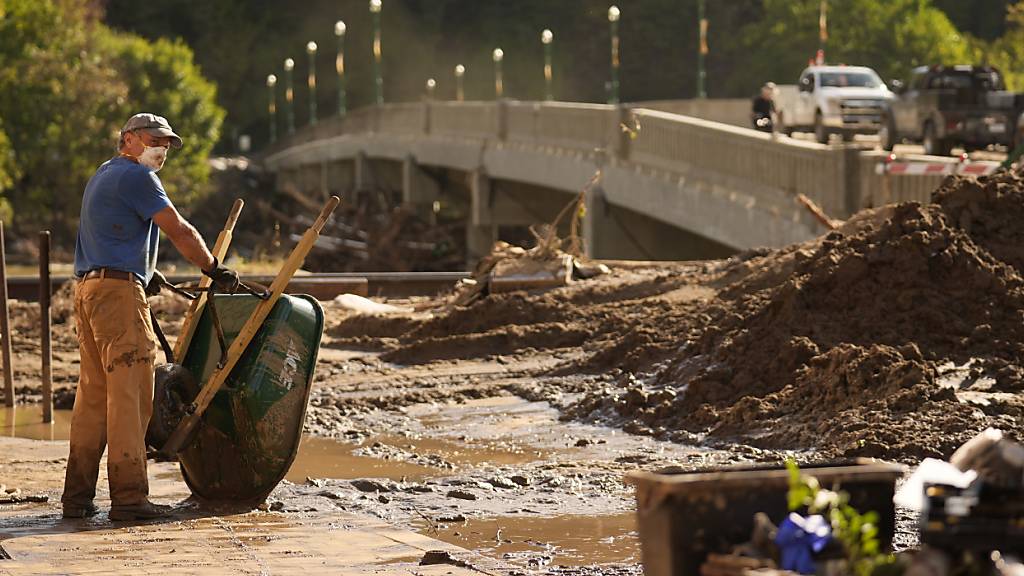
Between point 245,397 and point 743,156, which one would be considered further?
point 743,156

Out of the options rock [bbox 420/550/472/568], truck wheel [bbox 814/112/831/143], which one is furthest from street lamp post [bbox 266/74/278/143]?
rock [bbox 420/550/472/568]

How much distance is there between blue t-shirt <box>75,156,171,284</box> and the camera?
28.1 feet

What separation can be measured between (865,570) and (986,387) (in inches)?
310

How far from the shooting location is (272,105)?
336ft

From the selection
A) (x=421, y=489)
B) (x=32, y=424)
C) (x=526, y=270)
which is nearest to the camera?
(x=421, y=489)

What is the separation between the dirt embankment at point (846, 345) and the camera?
37.8 feet

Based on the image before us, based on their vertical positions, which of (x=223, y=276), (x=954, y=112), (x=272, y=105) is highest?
(x=223, y=276)

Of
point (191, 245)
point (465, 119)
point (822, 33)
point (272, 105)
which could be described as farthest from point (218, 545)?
point (272, 105)

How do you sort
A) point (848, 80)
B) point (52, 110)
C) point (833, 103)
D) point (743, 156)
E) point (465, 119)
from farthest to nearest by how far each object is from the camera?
point (52, 110) < point (465, 119) < point (848, 80) < point (833, 103) < point (743, 156)

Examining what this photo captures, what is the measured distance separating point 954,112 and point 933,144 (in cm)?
105

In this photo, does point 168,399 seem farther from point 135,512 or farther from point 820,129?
point 820,129

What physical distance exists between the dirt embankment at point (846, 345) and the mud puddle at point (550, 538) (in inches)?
A: 102

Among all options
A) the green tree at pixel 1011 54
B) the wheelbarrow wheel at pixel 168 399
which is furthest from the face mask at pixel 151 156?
the green tree at pixel 1011 54

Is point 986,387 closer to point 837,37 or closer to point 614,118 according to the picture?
point 614,118
